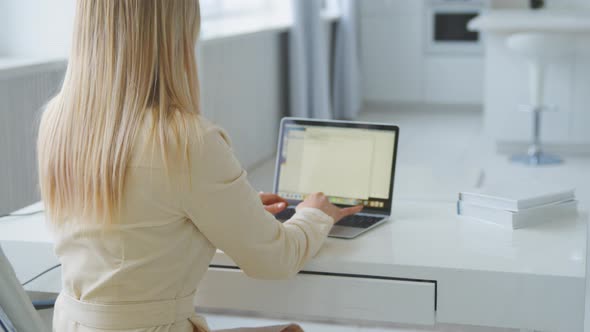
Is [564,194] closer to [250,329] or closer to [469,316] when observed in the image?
[469,316]

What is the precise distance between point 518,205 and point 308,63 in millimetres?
4126

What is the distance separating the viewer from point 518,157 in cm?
535

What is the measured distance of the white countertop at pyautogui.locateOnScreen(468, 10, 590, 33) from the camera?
5.00 m

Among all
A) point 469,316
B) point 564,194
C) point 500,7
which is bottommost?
point 469,316

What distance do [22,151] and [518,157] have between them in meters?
3.42

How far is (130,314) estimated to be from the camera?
1363mm

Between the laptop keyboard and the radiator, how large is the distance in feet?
4.36

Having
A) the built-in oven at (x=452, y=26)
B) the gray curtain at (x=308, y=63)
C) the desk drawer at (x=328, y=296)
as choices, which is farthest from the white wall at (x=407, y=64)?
the desk drawer at (x=328, y=296)

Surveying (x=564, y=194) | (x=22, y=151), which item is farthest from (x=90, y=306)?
(x=22, y=151)

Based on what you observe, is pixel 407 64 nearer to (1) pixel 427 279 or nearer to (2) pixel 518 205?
(2) pixel 518 205

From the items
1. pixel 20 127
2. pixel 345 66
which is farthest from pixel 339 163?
pixel 345 66

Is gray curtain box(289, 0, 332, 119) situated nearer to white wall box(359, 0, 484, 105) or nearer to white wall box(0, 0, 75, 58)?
white wall box(359, 0, 484, 105)

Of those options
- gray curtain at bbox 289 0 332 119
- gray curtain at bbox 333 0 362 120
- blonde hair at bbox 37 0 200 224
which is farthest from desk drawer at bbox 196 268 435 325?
gray curtain at bbox 333 0 362 120

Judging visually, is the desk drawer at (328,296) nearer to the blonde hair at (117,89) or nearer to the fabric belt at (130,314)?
the fabric belt at (130,314)
